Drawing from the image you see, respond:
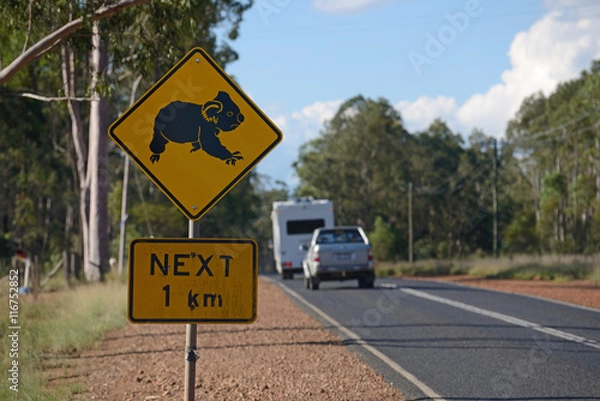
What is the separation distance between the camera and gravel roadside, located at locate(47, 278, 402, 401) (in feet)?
28.3

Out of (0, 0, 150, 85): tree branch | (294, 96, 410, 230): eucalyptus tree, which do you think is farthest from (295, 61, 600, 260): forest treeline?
(0, 0, 150, 85): tree branch

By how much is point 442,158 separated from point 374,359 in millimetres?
65730

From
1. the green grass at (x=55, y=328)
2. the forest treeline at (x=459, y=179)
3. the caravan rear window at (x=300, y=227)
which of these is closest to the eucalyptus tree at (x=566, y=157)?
the forest treeline at (x=459, y=179)

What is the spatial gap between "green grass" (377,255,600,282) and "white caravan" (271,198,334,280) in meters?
7.37

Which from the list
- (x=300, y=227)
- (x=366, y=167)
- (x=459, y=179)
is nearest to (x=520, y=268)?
(x=300, y=227)

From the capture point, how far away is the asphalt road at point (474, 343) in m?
8.71

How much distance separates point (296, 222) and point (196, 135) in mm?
30218

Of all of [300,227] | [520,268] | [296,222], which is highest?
[296,222]

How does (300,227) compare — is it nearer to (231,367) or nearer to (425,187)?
(231,367)

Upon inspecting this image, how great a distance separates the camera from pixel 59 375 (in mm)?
10242

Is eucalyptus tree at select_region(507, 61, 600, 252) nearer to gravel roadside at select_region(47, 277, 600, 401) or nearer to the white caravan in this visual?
the white caravan

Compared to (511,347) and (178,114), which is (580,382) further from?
(178,114)

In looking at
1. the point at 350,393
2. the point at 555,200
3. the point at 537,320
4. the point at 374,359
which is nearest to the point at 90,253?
the point at 537,320

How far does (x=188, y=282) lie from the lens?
589cm
